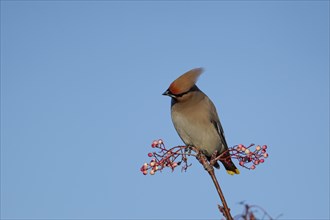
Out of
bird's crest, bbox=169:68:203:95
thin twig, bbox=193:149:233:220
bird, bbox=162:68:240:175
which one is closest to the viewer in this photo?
thin twig, bbox=193:149:233:220

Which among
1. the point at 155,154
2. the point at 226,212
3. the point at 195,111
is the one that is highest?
the point at 195,111

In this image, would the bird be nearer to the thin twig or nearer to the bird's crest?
the bird's crest

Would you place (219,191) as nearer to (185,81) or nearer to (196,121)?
(185,81)

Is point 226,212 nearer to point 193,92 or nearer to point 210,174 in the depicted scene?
point 210,174

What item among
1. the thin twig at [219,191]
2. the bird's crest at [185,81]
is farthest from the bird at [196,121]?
the thin twig at [219,191]

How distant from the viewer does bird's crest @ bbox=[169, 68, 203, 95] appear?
3783mm

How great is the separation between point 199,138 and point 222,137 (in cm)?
37

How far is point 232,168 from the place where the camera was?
4.99 m

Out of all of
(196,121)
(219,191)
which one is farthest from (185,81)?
(219,191)

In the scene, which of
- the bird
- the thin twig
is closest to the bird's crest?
the bird

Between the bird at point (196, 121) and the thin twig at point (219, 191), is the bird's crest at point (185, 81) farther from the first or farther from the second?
the thin twig at point (219, 191)

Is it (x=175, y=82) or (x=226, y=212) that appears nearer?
(x=226, y=212)

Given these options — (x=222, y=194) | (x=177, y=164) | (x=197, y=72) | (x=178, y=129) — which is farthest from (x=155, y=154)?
(x=178, y=129)

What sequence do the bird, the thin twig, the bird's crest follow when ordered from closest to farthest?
the thin twig, the bird's crest, the bird
